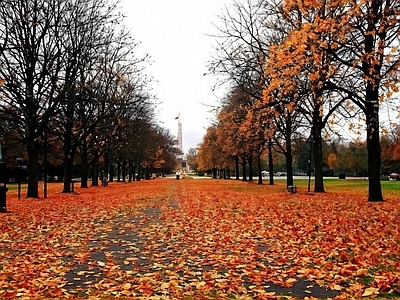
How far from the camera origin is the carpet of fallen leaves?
549 cm

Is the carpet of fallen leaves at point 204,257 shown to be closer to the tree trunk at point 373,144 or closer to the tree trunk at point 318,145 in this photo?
the tree trunk at point 373,144

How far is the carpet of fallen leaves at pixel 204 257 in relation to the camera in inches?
216

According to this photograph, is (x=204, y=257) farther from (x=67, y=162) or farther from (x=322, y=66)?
(x=67, y=162)

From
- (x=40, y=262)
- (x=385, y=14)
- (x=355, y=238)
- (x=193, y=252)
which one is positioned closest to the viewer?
(x=40, y=262)

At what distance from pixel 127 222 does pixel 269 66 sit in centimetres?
631

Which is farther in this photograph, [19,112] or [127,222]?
[19,112]

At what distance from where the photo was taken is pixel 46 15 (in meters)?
24.2

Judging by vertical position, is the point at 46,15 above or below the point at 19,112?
above

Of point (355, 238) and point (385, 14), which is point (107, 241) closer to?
point (355, 238)

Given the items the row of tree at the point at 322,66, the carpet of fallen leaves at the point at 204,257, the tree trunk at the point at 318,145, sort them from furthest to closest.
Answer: the tree trunk at the point at 318,145 < the row of tree at the point at 322,66 < the carpet of fallen leaves at the point at 204,257

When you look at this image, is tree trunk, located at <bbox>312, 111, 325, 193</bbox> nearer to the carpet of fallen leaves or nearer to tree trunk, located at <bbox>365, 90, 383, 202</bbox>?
tree trunk, located at <bbox>365, 90, 383, 202</bbox>

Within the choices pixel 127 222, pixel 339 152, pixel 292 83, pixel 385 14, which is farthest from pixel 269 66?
pixel 339 152

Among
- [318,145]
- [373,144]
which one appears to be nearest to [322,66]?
[373,144]

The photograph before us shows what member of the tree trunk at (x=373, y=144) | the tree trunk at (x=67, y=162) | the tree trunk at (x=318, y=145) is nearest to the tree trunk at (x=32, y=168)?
the tree trunk at (x=67, y=162)
